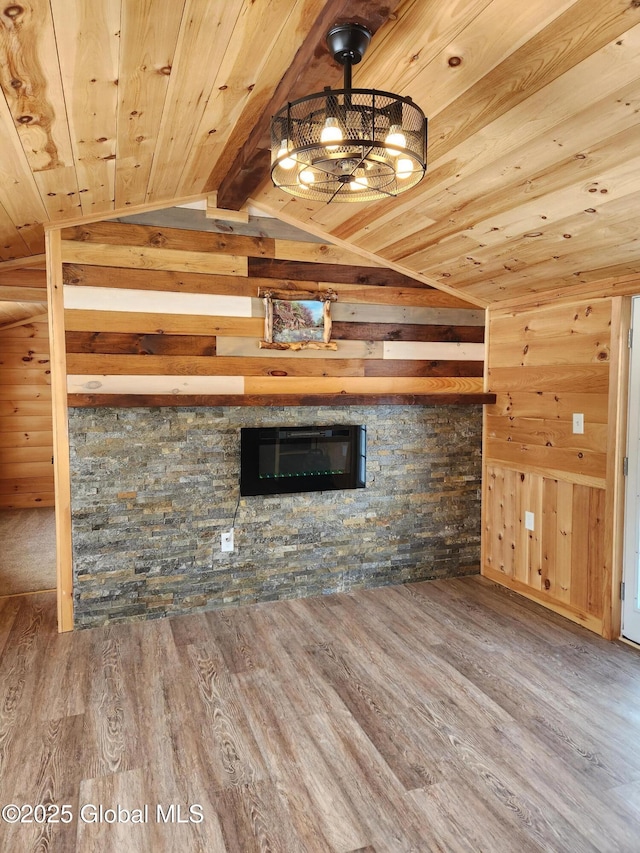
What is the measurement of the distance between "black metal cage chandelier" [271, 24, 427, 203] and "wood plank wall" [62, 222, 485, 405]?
1.77 metres

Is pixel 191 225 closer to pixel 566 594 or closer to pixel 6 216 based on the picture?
pixel 6 216

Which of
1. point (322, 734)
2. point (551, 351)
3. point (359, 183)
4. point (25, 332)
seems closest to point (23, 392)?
point (25, 332)

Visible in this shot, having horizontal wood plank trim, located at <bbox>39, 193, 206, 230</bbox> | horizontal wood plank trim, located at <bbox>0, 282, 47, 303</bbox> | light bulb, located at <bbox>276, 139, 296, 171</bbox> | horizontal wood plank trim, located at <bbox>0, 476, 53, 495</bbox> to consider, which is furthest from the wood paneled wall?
light bulb, located at <bbox>276, 139, 296, 171</bbox>

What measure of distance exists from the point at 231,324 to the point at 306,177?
5.89ft

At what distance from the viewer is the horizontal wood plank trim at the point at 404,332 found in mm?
3838

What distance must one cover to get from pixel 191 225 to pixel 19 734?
2.84m


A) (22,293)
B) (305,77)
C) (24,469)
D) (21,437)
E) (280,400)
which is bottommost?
(24,469)

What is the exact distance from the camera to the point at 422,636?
326cm

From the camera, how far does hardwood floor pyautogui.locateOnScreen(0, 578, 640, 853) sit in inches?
73.5

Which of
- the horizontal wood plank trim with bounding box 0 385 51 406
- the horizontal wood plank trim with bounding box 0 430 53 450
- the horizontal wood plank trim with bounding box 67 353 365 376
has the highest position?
the horizontal wood plank trim with bounding box 67 353 365 376

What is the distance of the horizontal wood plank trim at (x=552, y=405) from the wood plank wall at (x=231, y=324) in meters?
0.22

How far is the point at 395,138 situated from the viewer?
5.10 ft

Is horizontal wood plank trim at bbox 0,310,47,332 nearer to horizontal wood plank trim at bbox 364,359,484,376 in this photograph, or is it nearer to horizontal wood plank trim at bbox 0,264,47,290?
horizontal wood plank trim at bbox 0,264,47,290

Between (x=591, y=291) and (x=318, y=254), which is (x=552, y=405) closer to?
(x=591, y=291)
